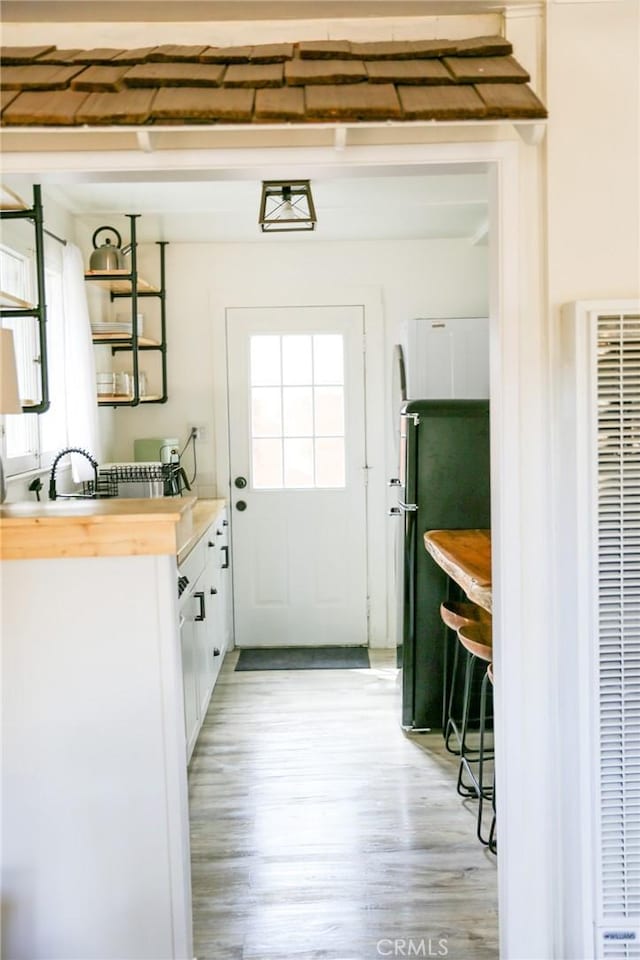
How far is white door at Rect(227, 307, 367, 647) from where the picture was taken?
4.85m

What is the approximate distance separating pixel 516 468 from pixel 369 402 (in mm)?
2991

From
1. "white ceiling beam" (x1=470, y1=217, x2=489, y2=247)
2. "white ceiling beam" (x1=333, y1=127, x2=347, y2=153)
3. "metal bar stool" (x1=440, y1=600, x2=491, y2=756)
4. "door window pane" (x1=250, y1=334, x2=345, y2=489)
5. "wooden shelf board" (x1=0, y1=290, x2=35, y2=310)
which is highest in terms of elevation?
"white ceiling beam" (x1=470, y1=217, x2=489, y2=247)

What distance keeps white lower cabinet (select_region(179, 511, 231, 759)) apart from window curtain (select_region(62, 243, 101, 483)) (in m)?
0.73

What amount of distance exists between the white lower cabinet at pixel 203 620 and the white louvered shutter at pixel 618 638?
1.67 metres

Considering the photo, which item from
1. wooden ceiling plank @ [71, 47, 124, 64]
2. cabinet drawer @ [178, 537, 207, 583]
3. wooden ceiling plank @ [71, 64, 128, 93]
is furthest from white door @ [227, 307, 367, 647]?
wooden ceiling plank @ [71, 64, 128, 93]

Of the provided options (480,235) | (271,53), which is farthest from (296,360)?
(271,53)

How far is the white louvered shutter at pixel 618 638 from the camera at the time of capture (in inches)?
70.9

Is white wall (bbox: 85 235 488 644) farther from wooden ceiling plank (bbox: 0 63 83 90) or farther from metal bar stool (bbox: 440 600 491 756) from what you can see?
wooden ceiling plank (bbox: 0 63 83 90)

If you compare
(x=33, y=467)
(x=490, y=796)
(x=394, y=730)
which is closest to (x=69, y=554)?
(x=33, y=467)

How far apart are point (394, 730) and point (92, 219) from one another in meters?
3.03

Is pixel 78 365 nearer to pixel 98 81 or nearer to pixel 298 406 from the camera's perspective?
pixel 298 406

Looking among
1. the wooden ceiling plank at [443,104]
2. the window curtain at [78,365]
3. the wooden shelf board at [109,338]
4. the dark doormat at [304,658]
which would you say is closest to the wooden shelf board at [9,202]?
the window curtain at [78,365]

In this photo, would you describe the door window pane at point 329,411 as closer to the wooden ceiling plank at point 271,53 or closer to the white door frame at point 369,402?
the white door frame at point 369,402

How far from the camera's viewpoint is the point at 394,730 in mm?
3703
